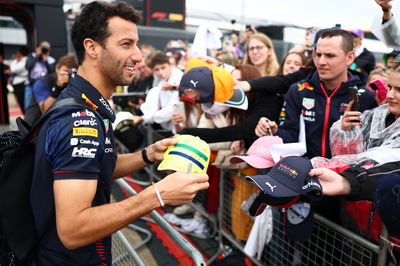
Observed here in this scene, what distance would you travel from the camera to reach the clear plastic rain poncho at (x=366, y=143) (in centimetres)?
183

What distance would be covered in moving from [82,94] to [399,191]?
4.95 ft

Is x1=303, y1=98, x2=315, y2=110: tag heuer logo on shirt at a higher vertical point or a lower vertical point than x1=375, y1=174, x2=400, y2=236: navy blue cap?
higher

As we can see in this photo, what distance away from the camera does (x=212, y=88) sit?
2584 mm

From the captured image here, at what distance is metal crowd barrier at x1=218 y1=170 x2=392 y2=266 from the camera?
78.3 inches

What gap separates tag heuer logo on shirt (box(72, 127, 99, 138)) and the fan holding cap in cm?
130

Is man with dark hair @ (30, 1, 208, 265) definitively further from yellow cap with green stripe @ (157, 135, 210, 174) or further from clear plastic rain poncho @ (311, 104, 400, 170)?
clear plastic rain poncho @ (311, 104, 400, 170)

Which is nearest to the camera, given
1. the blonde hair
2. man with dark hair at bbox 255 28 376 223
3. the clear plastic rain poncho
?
the clear plastic rain poncho

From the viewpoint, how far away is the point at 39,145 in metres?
1.47

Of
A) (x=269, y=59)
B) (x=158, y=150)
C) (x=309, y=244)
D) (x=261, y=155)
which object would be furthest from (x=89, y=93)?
(x=269, y=59)

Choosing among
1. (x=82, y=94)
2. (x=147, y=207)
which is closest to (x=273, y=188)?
(x=147, y=207)

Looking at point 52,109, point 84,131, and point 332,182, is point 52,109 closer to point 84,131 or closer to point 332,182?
point 84,131

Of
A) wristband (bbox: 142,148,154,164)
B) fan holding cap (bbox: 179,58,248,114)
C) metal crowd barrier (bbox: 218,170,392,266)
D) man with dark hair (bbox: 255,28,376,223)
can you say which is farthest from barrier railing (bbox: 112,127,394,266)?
fan holding cap (bbox: 179,58,248,114)

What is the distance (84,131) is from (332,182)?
50.5 inches

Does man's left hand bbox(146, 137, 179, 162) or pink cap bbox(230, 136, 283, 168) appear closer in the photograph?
man's left hand bbox(146, 137, 179, 162)
